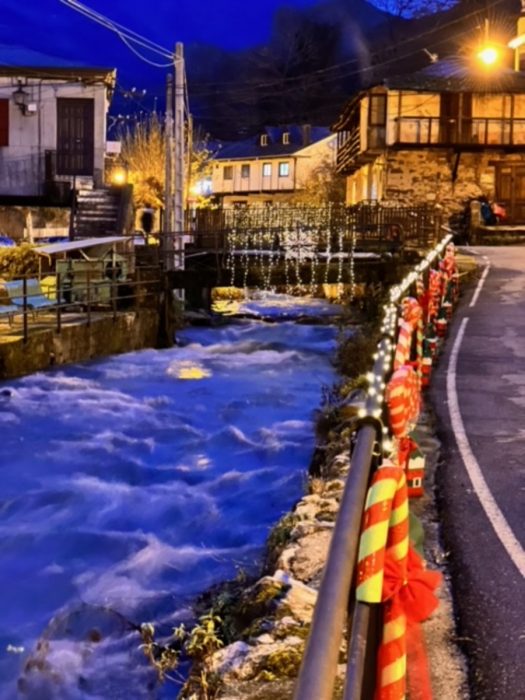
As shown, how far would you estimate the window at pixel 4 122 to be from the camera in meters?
31.5

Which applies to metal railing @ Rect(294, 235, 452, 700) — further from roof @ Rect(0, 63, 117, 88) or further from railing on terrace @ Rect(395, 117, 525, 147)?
railing on terrace @ Rect(395, 117, 525, 147)

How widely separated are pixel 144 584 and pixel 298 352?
16101 mm

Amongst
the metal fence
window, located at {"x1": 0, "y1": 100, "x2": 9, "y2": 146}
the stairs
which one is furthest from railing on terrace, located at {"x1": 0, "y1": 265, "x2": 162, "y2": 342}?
window, located at {"x1": 0, "y1": 100, "x2": 9, "y2": 146}

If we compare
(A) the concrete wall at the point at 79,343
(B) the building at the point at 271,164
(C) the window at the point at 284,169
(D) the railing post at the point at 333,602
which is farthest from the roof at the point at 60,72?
(C) the window at the point at 284,169

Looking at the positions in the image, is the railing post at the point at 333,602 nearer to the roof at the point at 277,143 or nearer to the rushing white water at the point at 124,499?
the rushing white water at the point at 124,499

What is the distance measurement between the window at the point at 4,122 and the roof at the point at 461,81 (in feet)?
61.3

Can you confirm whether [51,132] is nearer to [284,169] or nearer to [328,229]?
[328,229]

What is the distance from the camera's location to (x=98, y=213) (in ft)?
95.7

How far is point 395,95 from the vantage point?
141 feet

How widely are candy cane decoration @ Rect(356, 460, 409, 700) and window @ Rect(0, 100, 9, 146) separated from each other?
99.6 feet

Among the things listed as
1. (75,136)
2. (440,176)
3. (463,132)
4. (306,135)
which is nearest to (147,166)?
(440,176)

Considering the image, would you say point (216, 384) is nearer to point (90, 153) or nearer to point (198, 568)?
point (198, 568)

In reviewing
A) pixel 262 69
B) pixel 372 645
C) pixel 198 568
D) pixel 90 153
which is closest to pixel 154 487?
pixel 198 568

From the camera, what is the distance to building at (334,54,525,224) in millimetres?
42000
